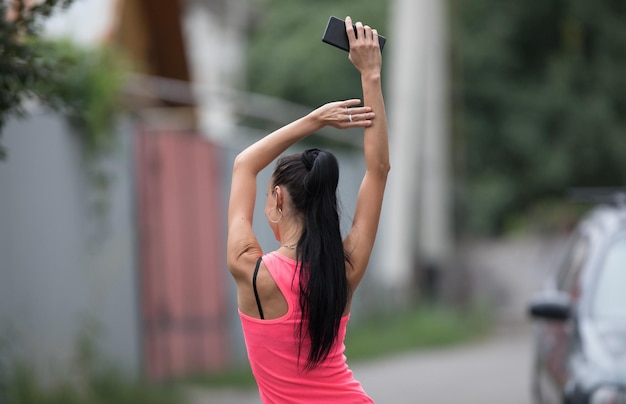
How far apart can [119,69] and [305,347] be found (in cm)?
620

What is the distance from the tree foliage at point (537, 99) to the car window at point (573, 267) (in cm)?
1507

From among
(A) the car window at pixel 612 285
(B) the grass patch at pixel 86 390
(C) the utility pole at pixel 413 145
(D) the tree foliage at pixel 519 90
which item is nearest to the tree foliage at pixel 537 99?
(D) the tree foliage at pixel 519 90

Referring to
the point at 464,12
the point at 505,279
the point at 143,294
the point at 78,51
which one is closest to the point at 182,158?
the point at 143,294

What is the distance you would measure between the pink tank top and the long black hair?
0.10 feet

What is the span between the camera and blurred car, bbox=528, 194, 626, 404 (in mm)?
5984

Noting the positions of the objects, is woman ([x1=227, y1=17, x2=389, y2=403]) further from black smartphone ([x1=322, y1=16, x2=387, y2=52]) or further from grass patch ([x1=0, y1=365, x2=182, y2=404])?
grass patch ([x1=0, y1=365, x2=182, y2=404])

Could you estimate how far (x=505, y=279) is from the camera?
22.3 m

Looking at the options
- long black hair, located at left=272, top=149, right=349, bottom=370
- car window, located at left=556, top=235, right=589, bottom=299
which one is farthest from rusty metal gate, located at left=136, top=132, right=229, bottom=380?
long black hair, located at left=272, top=149, right=349, bottom=370

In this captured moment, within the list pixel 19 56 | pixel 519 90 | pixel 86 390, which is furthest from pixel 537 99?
pixel 19 56

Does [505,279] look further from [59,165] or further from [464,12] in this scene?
[59,165]

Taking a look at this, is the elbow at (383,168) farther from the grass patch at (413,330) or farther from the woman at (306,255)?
the grass patch at (413,330)

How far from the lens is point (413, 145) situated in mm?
19219

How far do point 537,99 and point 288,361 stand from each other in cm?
2192

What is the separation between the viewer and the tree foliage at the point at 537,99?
24.2 meters
